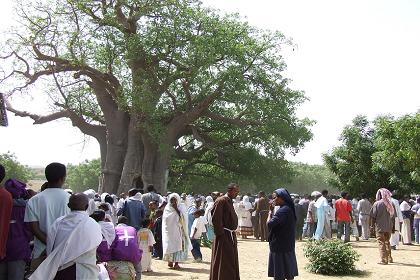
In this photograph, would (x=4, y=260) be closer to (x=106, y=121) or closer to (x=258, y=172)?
(x=106, y=121)

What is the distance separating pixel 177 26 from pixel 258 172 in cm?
1015

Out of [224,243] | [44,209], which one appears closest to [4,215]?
[44,209]

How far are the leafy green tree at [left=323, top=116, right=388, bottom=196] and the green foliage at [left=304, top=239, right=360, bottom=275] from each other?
12.4 meters

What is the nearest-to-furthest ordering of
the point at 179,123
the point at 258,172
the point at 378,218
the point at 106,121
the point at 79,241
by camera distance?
the point at 79,241, the point at 378,218, the point at 179,123, the point at 106,121, the point at 258,172

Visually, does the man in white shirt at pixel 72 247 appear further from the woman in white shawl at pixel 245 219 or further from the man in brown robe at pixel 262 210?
→ the woman in white shawl at pixel 245 219

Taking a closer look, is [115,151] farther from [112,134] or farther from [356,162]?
[356,162]

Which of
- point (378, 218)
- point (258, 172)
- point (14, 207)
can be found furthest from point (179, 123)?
point (14, 207)

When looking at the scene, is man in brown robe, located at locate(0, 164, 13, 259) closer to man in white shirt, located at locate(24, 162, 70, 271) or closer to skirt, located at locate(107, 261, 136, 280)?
man in white shirt, located at locate(24, 162, 70, 271)

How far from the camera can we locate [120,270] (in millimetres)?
6176

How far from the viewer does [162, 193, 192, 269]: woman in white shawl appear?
10.5 meters

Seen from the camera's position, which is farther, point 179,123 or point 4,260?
point 179,123

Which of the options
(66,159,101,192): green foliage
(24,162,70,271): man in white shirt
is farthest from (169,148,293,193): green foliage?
(66,159,101,192): green foliage

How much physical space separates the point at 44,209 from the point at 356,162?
20.4m

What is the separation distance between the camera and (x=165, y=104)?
78.9 feet
